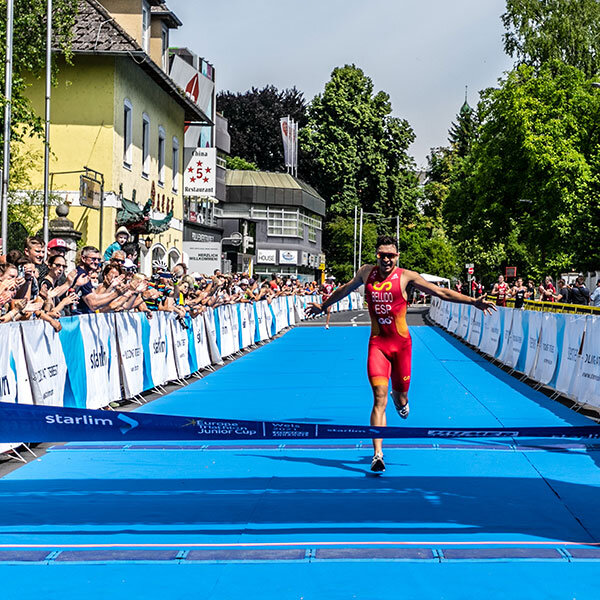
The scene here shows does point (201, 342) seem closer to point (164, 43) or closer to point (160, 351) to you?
point (160, 351)

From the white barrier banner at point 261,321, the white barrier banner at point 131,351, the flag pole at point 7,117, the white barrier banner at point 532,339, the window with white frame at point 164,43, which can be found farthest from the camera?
the window with white frame at point 164,43

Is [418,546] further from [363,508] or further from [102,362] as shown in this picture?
[102,362]

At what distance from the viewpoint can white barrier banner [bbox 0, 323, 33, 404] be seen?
10164 mm

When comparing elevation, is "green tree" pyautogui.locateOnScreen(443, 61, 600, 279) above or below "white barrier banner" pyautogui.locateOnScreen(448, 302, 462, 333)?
above

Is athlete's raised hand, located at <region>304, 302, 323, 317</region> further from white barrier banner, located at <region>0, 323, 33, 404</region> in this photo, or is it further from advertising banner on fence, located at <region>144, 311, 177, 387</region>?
advertising banner on fence, located at <region>144, 311, 177, 387</region>

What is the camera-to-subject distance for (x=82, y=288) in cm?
1495

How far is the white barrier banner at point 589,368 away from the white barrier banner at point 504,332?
8197 millimetres

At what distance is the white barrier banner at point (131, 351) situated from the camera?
15.1 metres

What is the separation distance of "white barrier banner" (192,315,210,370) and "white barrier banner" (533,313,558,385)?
644 cm

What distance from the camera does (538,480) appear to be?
942 centimetres

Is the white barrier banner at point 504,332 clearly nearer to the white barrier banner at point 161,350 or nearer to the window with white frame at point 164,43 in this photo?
the white barrier banner at point 161,350

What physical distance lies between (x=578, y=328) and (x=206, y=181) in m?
30.6

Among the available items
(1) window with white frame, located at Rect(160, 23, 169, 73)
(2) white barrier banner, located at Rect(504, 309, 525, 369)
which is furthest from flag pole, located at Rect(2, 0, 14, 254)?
(1) window with white frame, located at Rect(160, 23, 169, 73)

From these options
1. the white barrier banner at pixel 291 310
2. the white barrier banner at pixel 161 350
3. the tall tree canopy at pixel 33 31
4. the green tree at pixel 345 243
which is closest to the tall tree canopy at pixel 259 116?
the green tree at pixel 345 243
